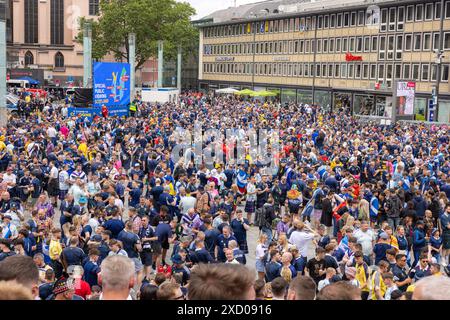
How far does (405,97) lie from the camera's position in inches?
1517

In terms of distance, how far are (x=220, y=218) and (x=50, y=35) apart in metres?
92.1

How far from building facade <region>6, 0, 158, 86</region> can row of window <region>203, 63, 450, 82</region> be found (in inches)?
1017

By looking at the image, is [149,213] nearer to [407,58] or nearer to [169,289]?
[169,289]

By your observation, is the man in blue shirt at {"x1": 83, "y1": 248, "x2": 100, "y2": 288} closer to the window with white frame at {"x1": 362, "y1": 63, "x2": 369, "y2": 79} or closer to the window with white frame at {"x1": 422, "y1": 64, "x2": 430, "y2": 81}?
the window with white frame at {"x1": 422, "y1": 64, "x2": 430, "y2": 81}

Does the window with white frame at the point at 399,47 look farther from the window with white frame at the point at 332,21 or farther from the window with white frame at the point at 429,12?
the window with white frame at the point at 332,21

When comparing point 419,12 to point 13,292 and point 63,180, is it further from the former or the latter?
point 13,292

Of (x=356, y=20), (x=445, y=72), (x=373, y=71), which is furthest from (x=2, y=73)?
(x=356, y=20)

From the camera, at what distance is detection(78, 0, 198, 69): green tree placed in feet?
277

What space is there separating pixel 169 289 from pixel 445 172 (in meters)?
16.1

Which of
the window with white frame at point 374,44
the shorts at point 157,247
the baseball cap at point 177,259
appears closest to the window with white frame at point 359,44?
the window with white frame at point 374,44

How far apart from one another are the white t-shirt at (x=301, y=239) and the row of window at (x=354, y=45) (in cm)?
4609

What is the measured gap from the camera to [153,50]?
83625mm

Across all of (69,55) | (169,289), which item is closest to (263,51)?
(69,55)

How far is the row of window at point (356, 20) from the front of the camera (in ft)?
181
